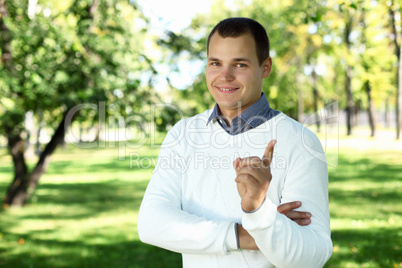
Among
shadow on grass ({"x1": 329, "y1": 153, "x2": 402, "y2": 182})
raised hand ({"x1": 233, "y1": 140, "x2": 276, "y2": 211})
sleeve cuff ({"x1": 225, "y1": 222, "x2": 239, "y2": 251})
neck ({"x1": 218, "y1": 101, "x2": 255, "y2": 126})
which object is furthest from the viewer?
shadow on grass ({"x1": 329, "y1": 153, "x2": 402, "y2": 182})

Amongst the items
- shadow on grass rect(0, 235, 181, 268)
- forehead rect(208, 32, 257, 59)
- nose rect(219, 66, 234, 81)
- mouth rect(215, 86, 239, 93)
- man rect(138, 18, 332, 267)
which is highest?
forehead rect(208, 32, 257, 59)

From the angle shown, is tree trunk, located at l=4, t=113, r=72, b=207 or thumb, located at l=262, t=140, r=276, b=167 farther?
tree trunk, located at l=4, t=113, r=72, b=207

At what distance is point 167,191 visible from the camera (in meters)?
1.97

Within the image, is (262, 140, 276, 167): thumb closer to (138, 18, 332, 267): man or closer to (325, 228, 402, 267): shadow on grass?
(138, 18, 332, 267): man

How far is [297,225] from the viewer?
1.52m

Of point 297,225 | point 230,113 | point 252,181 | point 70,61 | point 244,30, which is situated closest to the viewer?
point 252,181

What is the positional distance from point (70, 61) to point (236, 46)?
5530mm

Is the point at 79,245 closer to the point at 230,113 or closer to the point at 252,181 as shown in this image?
the point at 230,113

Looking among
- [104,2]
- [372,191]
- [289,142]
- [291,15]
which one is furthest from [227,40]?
[291,15]

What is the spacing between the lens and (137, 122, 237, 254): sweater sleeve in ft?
5.57

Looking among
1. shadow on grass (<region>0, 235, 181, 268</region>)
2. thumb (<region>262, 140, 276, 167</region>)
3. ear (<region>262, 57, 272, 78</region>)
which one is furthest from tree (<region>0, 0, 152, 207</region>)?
thumb (<region>262, 140, 276, 167</region>)

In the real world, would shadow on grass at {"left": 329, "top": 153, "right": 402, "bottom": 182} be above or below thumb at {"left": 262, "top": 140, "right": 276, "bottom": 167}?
below

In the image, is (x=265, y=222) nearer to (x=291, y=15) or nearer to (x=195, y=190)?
(x=195, y=190)

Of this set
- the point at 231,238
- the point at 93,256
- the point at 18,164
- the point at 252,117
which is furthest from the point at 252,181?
the point at 18,164
